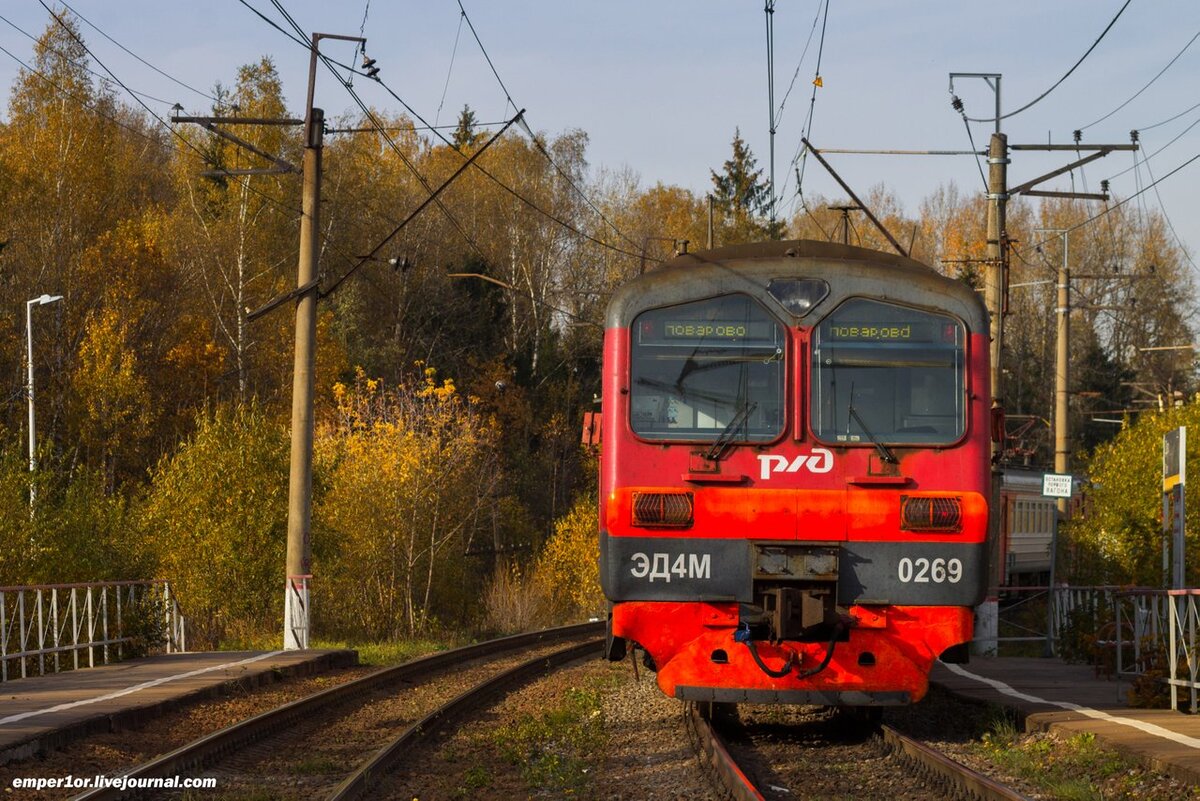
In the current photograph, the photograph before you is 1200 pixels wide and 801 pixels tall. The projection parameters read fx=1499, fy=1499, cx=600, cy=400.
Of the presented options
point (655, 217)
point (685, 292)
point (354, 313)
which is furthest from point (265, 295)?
point (685, 292)

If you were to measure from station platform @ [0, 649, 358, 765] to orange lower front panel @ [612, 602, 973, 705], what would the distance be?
4021 millimetres

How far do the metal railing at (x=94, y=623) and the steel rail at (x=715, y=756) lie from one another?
725 centimetres

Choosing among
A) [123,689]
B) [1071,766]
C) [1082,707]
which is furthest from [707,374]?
[123,689]

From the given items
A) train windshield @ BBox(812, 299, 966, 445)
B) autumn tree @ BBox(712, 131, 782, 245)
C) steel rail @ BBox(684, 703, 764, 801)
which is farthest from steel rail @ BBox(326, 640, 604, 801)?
autumn tree @ BBox(712, 131, 782, 245)

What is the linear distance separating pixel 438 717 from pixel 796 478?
3.97 meters

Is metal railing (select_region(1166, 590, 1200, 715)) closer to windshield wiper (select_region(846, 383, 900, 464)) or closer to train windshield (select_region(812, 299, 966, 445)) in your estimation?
train windshield (select_region(812, 299, 966, 445))

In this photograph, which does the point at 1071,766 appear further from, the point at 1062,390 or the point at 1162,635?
the point at 1062,390

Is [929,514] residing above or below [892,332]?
below

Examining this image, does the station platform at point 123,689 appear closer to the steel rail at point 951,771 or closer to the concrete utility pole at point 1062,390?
the steel rail at point 951,771

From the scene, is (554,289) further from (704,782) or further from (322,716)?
(704,782)

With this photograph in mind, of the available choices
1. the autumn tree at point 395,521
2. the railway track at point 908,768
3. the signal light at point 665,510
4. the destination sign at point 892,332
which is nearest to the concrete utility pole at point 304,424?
the autumn tree at point 395,521

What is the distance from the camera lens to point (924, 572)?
10.7 metres

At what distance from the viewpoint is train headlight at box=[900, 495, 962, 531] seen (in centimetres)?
1070

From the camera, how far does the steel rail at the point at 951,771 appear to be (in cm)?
848
